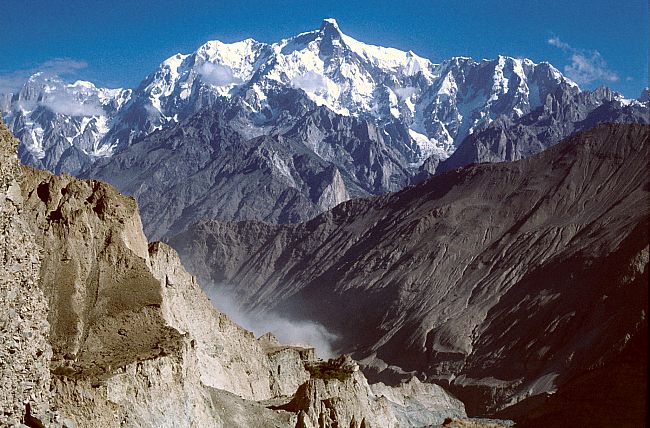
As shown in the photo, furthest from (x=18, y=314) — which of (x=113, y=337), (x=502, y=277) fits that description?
(x=502, y=277)

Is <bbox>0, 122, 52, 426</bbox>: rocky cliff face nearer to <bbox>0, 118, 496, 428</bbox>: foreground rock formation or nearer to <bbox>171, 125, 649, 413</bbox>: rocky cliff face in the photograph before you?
<bbox>0, 118, 496, 428</bbox>: foreground rock formation

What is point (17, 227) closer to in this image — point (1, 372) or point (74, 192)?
point (1, 372)

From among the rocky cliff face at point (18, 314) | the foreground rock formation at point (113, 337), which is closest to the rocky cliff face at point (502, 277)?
the foreground rock formation at point (113, 337)

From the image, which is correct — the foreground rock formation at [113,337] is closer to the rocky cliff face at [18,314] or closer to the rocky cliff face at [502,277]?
the rocky cliff face at [18,314]

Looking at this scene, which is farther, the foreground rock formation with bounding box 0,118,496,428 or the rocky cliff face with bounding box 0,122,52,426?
the foreground rock formation with bounding box 0,118,496,428

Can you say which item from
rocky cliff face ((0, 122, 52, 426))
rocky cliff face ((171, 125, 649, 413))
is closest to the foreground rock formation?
rocky cliff face ((0, 122, 52, 426))

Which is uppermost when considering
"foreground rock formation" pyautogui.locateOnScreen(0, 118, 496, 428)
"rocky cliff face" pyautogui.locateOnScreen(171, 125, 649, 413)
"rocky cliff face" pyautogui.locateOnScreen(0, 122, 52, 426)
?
"rocky cliff face" pyautogui.locateOnScreen(171, 125, 649, 413)
